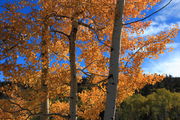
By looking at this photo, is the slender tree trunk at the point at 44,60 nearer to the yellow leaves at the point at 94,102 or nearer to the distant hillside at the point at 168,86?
the yellow leaves at the point at 94,102

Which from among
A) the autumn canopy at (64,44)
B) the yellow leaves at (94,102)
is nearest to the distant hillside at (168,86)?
the yellow leaves at (94,102)

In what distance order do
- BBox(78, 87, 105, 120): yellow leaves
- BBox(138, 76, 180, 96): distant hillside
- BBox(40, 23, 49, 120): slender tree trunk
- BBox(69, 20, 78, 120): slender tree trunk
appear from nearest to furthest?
BBox(40, 23, 49, 120): slender tree trunk → BBox(69, 20, 78, 120): slender tree trunk → BBox(78, 87, 105, 120): yellow leaves → BBox(138, 76, 180, 96): distant hillside

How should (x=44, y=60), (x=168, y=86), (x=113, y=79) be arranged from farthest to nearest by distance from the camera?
(x=168, y=86) < (x=44, y=60) < (x=113, y=79)

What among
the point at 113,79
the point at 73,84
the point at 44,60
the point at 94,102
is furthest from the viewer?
the point at 94,102

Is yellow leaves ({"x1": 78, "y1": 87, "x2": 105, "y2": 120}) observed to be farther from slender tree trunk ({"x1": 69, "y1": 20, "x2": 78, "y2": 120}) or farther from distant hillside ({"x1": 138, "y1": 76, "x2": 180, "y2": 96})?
distant hillside ({"x1": 138, "y1": 76, "x2": 180, "y2": 96})

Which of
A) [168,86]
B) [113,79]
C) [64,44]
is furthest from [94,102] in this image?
[168,86]

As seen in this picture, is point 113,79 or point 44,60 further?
point 44,60

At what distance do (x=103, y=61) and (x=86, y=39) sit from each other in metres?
1.02

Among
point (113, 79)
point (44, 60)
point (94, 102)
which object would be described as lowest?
point (94, 102)

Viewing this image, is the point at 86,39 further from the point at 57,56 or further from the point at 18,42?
the point at 18,42

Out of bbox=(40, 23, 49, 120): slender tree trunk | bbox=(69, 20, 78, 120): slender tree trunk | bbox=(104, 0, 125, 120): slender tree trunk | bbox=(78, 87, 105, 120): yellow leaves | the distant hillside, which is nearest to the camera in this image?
bbox=(104, 0, 125, 120): slender tree trunk

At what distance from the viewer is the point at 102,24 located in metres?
5.84

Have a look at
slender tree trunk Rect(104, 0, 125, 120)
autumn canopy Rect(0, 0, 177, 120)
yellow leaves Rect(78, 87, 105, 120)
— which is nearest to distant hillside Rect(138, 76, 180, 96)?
yellow leaves Rect(78, 87, 105, 120)

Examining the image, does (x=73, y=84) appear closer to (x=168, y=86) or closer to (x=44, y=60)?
(x=44, y=60)
